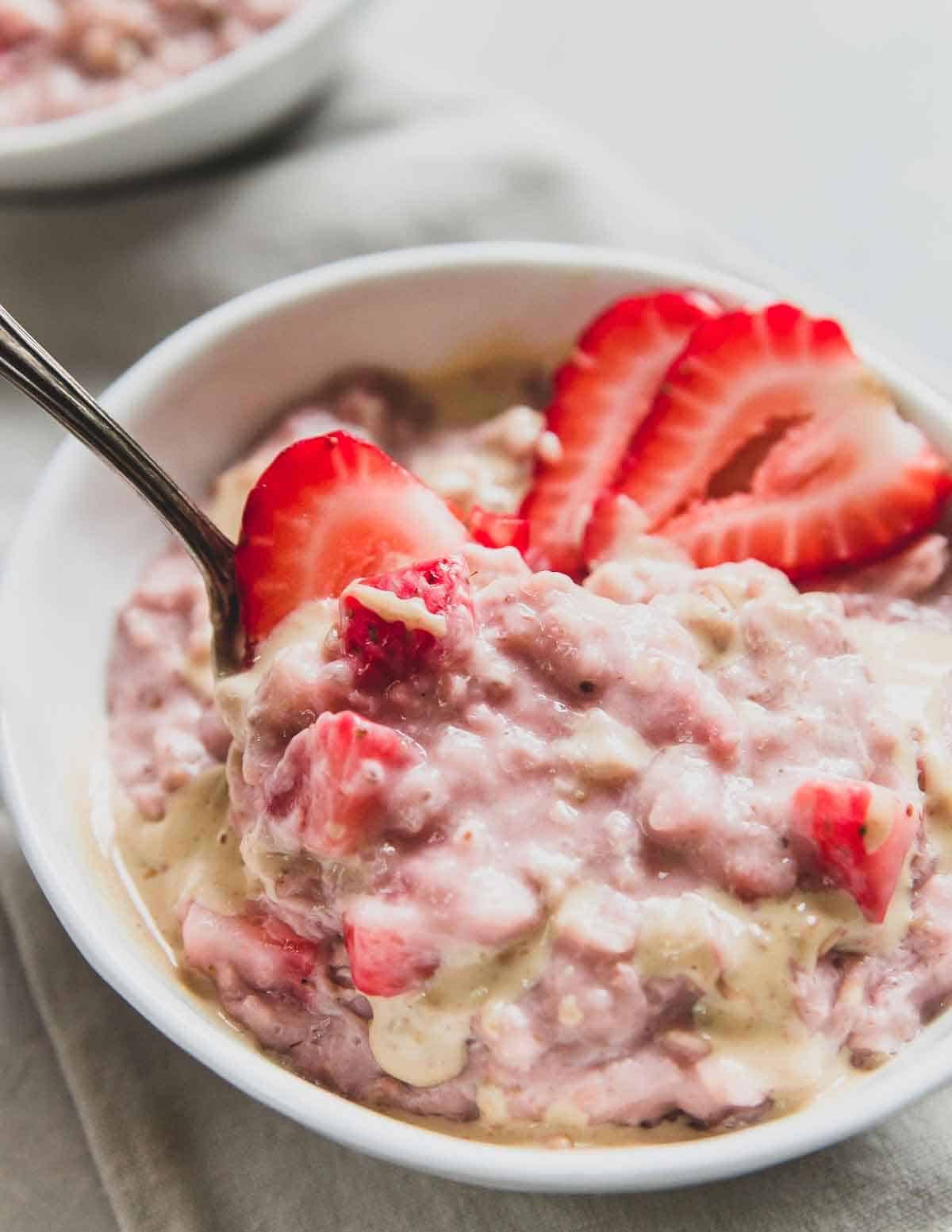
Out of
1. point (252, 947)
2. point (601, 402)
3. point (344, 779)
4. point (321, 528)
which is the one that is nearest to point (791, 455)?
point (601, 402)

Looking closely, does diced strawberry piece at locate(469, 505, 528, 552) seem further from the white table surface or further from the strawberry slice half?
the white table surface

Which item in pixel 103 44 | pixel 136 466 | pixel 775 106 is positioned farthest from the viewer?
pixel 775 106

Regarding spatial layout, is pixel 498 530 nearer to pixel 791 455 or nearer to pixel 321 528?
pixel 321 528

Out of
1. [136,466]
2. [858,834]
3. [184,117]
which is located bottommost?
[858,834]

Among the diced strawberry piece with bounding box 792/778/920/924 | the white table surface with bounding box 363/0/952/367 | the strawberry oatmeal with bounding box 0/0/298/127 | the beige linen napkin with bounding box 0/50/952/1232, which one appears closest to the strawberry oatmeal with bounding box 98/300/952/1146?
the diced strawberry piece with bounding box 792/778/920/924

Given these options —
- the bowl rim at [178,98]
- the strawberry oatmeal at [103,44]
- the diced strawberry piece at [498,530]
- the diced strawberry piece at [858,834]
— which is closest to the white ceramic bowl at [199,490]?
the diced strawberry piece at [858,834]

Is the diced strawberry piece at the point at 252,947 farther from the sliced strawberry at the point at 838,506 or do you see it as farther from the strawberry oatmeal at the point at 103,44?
the strawberry oatmeal at the point at 103,44

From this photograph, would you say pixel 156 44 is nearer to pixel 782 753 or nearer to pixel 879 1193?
pixel 782 753
